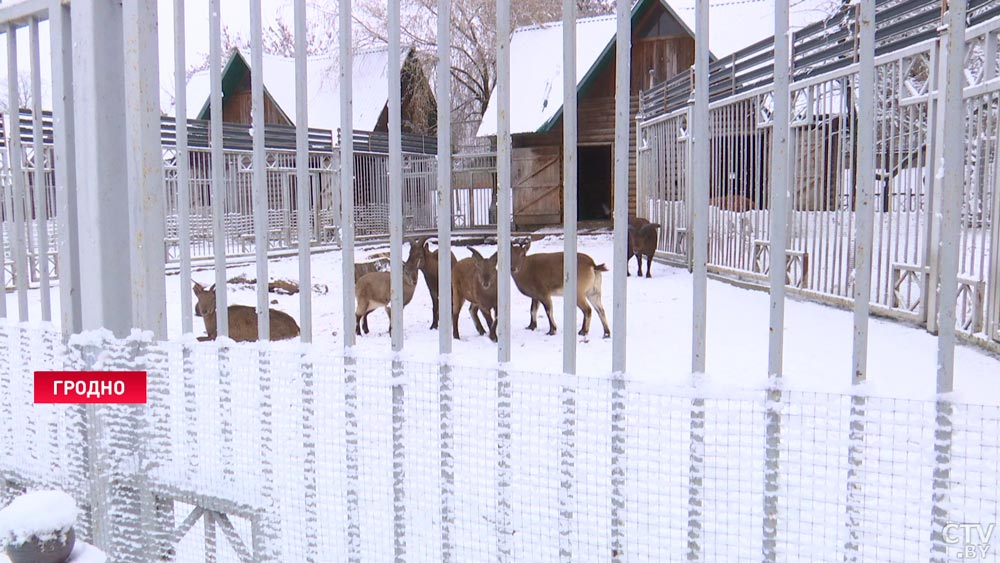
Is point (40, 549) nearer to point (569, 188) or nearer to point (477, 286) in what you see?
point (569, 188)

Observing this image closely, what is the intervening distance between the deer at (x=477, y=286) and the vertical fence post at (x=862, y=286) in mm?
6067

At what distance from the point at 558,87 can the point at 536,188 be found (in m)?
2.81

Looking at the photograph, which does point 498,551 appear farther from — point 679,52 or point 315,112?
point 315,112

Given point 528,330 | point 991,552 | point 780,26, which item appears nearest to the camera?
point 991,552

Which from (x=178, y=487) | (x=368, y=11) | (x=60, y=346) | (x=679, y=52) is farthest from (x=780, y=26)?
(x=368, y=11)

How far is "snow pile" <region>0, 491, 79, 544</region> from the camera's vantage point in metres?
2.14

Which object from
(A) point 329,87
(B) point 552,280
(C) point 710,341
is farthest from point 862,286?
(A) point 329,87

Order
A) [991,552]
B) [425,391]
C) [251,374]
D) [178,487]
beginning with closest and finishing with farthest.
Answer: [991,552] < [425,391] < [251,374] < [178,487]

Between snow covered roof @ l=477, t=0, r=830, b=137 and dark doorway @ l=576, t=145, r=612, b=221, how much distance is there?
3.59 m

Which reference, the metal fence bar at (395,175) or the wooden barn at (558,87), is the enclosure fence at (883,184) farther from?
the wooden barn at (558,87)

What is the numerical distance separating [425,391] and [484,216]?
20.3 metres

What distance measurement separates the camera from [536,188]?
2145cm

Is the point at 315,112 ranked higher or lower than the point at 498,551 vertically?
higher

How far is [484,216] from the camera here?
22203 millimetres
